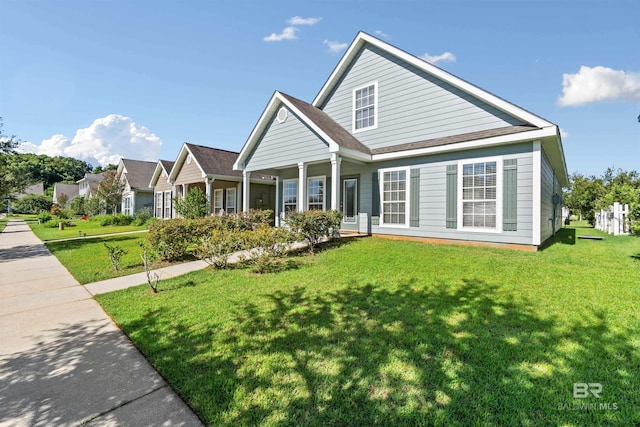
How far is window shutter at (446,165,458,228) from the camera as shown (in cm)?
912

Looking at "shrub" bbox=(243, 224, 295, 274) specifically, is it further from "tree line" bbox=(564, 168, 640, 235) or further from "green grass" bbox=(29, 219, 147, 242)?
"tree line" bbox=(564, 168, 640, 235)

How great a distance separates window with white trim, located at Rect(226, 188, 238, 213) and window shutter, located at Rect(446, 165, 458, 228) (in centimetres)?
1455

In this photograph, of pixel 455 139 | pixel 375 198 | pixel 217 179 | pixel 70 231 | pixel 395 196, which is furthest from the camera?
pixel 70 231

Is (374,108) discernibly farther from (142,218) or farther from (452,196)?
(142,218)

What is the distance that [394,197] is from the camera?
421 inches

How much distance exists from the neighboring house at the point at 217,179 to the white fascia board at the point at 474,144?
10388 millimetres

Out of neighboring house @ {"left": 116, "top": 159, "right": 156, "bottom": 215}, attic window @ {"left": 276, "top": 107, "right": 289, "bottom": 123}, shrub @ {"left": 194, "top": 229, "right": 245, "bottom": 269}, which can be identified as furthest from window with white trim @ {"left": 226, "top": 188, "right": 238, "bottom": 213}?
shrub @ {"left": 194, "top": 229, "right": 245, "bottom": 269}

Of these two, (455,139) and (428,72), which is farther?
(428,72)

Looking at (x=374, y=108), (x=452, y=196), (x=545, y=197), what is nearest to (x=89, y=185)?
(x=374, y=108)

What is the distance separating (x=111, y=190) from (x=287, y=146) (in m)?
26.0

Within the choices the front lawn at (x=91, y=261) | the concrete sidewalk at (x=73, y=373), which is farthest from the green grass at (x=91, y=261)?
the concrete sidewalk at (x=73, y=373)

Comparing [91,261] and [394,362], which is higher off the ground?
[394,362]

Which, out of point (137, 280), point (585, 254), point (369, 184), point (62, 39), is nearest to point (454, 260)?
point (585, 254)

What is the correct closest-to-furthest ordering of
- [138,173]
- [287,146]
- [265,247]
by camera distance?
[265,247] < [287,146] < [138,173]
